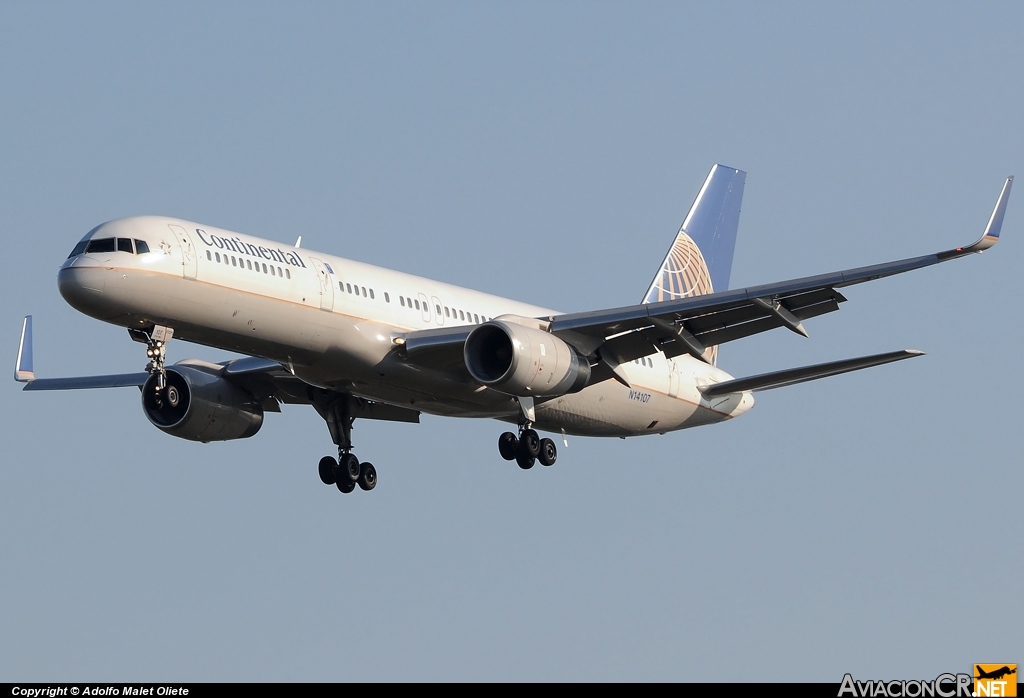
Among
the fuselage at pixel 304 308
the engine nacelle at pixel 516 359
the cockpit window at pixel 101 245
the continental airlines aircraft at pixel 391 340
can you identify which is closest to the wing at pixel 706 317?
the continental airlines aircraft at pixel 391 340

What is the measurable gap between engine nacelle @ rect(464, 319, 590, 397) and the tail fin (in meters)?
11.4

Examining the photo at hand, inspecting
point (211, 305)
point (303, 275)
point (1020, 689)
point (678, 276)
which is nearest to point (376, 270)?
point (303, 275)

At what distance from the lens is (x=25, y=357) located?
154ft

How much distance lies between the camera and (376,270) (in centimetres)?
3797

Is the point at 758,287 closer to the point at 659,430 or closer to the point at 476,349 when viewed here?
the point at 476,349

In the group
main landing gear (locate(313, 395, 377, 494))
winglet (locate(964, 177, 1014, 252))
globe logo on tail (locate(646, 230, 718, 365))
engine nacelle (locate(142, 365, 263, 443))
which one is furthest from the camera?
globe logo on tail (locate(646, 230, 718, 365))

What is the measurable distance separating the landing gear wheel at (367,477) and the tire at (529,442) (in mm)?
5108

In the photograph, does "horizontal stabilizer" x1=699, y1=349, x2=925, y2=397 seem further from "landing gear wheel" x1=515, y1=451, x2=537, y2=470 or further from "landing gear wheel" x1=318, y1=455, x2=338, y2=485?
"landing gear wheel" x1=318, y1=455, x2=338, y2=485

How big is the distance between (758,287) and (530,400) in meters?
7.05

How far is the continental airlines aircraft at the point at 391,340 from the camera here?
3394cm

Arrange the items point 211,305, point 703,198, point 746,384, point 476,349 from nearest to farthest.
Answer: point 211,305, point 476,349, point 746,384, point 703,198

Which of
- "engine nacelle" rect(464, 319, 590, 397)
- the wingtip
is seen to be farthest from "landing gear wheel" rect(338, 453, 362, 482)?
the wingtip

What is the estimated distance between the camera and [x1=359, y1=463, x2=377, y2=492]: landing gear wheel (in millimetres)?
43688

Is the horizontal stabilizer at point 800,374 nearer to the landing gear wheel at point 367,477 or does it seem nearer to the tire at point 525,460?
the tire at point 525,460
